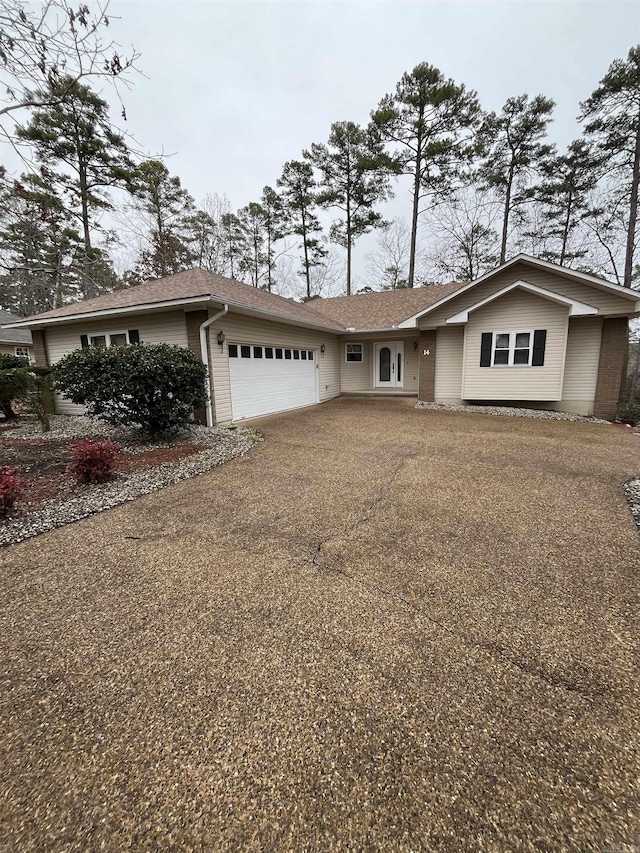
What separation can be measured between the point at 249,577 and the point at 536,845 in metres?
2.09

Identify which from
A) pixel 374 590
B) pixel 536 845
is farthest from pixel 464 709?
pixel 374 590

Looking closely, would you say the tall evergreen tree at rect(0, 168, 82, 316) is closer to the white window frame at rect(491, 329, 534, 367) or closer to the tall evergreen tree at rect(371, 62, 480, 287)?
the white window frame at rect(491, 329, 534, 367)

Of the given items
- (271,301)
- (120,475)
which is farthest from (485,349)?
(120,475)

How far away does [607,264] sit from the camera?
18078 millimetres

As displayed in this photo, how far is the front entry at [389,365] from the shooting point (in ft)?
46.4

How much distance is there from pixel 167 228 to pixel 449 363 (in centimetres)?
1774

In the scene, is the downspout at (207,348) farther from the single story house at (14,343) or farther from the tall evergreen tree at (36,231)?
the single story house at (14,343)

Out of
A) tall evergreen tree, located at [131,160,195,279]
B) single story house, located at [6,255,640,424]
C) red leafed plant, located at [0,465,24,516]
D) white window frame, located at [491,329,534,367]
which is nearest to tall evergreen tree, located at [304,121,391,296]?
tall evergreen tree, located at [131,160,195,279]

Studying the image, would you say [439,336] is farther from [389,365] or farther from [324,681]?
[324,681]

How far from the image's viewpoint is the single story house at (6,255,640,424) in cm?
827

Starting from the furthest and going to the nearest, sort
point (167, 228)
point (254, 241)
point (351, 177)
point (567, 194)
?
point (254, 241), point (167, 228), point (351, 177), point (567, 194)

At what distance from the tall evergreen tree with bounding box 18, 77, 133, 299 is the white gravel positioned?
3.25m

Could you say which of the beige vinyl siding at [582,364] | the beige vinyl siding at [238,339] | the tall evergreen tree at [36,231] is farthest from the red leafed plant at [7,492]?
the beige vinyl siding at [582,364]

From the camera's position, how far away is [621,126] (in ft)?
45.0
